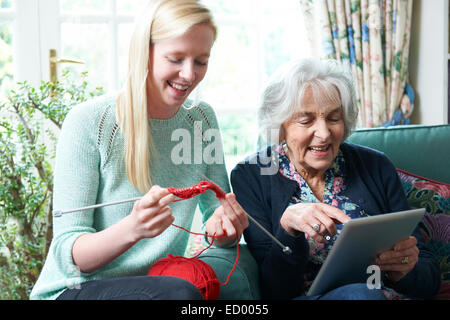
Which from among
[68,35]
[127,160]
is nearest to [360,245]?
[127,160]

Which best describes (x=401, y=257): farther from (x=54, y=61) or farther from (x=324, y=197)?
(x=54, y=61)

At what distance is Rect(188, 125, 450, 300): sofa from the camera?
4.17ft

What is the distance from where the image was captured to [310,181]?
1.48 metres

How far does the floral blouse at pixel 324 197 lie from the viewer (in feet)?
4.51

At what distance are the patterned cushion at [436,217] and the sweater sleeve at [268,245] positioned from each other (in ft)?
1.55

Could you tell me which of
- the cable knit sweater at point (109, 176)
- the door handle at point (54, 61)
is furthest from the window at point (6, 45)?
the cable knit sweater at point (109, 176)

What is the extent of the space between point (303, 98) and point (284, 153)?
7.8 inches

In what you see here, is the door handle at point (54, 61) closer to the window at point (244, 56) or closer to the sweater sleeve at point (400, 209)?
the window at point (244, 56)

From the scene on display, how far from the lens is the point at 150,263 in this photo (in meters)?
1.26

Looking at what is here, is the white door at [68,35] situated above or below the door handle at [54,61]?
→ above

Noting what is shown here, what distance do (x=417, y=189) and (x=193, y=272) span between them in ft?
2.76

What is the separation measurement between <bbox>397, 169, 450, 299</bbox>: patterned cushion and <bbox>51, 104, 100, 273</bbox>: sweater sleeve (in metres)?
1.01

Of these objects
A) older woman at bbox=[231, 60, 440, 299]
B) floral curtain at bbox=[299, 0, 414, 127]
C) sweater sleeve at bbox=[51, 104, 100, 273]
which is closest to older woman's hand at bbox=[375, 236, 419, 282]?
older woman at bbox=[231, 60, 440, 299]

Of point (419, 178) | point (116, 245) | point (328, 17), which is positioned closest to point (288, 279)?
point (116, 245)
